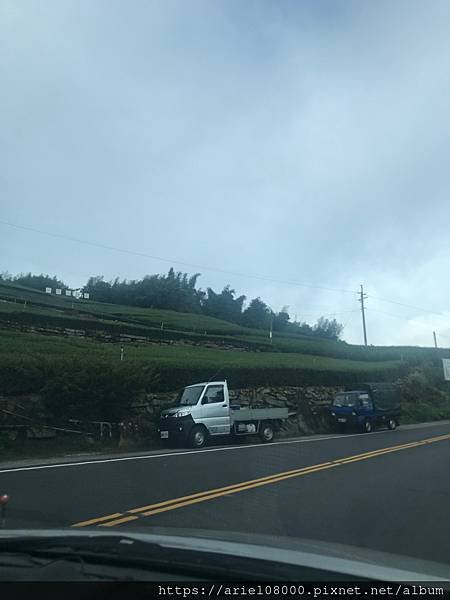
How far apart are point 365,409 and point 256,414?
10185mm

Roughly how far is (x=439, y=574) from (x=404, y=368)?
153 ft

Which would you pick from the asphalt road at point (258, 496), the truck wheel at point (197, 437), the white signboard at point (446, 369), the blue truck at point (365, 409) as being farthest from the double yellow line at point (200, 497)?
the white signboard at point (446, 369)

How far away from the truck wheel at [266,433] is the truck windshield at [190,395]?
10.0 ft

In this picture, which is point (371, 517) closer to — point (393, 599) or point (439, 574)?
point (439, 574)

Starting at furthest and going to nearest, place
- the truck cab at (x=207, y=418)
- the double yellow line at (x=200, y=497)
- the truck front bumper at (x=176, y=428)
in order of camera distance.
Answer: the truck cab at (x=207, y=418), the truck front bumper at (x=176, y=428), the double yellow line at (x=200, y=497)

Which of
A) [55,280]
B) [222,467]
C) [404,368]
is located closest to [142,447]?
[222,467]

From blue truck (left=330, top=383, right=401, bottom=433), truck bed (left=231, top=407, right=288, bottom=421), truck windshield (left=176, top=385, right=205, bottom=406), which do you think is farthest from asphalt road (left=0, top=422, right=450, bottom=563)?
blue truck (left=330, top=383, right=401, bottom=433)

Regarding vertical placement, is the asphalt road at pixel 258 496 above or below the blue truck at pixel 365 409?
below

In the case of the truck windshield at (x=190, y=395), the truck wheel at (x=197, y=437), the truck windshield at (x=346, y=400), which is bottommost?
the truck wheel at (x=197, y=437)

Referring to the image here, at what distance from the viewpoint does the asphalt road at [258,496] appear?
23.4ft

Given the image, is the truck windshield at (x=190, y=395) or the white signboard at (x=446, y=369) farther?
the white signboard at (x=446, y=369)

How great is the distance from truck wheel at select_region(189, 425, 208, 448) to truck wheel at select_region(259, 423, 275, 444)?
2959 millimetres

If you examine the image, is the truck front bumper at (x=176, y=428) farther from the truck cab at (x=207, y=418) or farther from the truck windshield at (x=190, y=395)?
the truck windshield at (x=190, y=395)

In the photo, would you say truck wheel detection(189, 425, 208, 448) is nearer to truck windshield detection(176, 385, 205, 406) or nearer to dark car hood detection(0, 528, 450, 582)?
truck windshield detection(176, 385, 205, 406)
